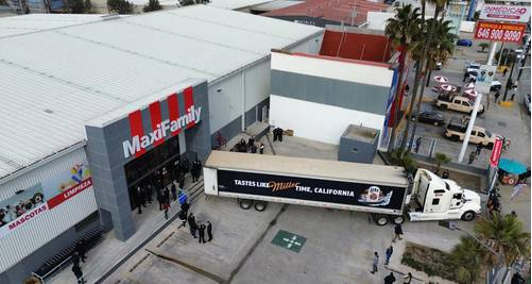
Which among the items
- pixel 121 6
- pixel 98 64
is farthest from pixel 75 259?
pixel 121 6

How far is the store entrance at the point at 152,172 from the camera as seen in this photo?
22406 millimetres

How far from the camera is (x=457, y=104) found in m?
39.8

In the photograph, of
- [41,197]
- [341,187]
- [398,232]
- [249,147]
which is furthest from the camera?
[249,147]

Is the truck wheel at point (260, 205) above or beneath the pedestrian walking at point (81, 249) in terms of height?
beneath

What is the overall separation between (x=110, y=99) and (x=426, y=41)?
20702 mm

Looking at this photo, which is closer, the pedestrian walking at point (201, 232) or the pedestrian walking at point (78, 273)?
the pedestrian walking at point (78, 273)

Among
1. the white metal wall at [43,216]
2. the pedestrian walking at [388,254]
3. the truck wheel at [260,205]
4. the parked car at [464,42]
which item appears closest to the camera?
the white metal wall at [43,216]

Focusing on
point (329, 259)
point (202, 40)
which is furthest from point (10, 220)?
point (202, 40)

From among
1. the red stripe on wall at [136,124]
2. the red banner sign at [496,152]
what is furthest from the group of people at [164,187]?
the red banner sign at [496,152]

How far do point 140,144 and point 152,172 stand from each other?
4.42 metres

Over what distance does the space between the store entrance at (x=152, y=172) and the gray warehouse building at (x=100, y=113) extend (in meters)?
0.09

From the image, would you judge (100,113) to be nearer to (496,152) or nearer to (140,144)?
(140,144)

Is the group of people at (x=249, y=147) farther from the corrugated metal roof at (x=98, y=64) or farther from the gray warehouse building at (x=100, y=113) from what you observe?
the corrugated metal roof at (x=98, y=64)

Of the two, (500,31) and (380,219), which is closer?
(380,219)
